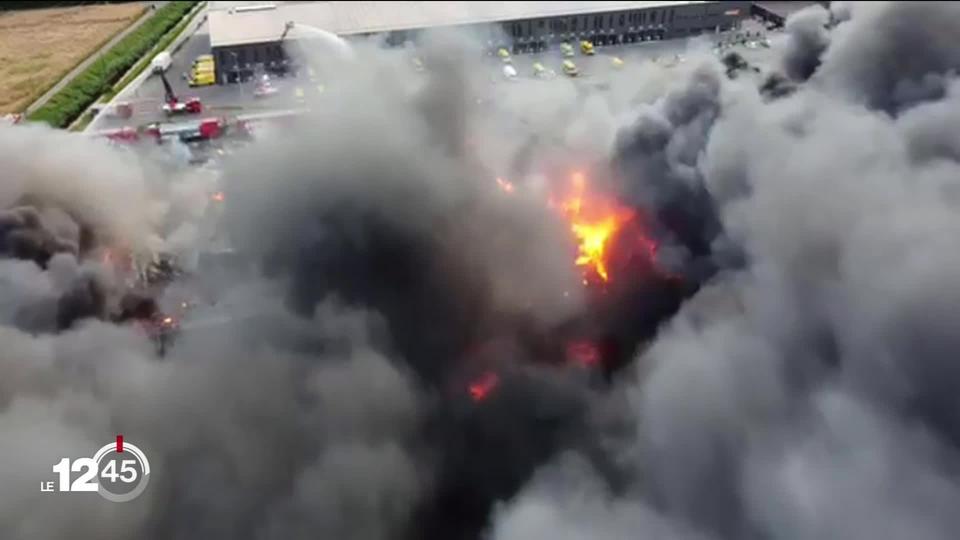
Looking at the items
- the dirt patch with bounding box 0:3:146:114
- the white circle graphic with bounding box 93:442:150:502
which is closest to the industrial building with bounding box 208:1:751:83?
the dirt patch with bounding box 0:3:146:114

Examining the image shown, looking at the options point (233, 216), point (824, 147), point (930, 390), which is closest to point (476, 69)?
point (233, 216)

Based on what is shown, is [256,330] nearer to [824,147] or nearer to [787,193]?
[787,193]

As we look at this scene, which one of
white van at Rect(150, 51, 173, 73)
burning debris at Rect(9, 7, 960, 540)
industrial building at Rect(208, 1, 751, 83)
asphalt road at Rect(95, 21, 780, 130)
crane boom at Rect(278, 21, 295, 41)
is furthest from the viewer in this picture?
crane boom at Rect(278, 21, 295, 41)

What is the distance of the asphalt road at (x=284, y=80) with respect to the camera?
25.3 m

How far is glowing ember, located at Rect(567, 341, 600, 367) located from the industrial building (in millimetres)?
11174

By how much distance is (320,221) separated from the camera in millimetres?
19156

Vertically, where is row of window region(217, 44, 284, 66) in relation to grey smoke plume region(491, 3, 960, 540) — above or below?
above

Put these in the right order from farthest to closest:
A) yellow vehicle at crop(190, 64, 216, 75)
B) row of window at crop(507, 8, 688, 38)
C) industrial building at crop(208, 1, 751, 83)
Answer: yellow vehicle at crop(190, 64, 216, 75), industrial building at crop(208, 1, 751, 83), row of window at crop(507, 8, 688, 38)

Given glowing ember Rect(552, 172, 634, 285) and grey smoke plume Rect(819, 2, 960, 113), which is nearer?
grey smoke plume Rect(819, 2, 960, 113)

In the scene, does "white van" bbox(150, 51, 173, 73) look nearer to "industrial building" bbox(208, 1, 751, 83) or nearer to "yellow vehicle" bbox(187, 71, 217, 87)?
"yellow vehicle" bbox(187, 71, 217, 87)

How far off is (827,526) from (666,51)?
17143mm

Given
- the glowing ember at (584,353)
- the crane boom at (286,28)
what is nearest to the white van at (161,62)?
the crane boom at (286,28)

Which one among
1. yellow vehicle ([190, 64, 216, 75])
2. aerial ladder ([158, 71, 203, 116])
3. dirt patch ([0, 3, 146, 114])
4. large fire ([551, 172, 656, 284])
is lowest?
large fire ([551, 172, 656, 284])

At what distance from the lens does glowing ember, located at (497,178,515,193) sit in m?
21.2
